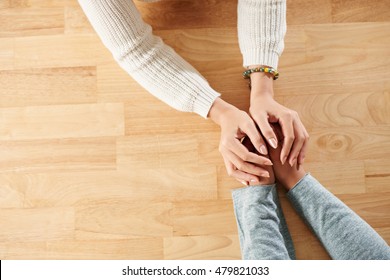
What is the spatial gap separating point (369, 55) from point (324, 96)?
16cm

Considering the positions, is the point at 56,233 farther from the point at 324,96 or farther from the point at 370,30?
the point at 370,30

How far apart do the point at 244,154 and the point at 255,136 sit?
0.05 meters

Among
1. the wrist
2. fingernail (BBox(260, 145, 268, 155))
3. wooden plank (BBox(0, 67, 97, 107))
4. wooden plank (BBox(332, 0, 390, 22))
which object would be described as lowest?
fingernail (BBox(260, 145, 268, 155))

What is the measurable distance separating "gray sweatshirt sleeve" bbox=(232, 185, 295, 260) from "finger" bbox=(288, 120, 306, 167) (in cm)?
9

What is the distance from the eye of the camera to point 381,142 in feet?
3.15

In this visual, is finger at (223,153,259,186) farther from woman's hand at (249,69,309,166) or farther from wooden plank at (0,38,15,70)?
wooden plank at (0,38,15,70)

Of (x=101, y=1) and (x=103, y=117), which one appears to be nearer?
(x=101, y=1)

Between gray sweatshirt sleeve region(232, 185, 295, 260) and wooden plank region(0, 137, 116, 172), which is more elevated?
wooden plank region(0, 137, 116, 172)

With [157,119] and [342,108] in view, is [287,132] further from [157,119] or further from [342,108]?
[157,119]

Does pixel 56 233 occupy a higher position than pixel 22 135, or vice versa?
pixel 22 135

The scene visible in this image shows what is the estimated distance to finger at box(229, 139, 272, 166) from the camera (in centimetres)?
83

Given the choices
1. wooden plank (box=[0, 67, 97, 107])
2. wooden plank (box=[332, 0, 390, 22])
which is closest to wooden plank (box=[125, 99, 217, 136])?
wooden plank (box=[0, 67, 97, 107])

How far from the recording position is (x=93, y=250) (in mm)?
951
